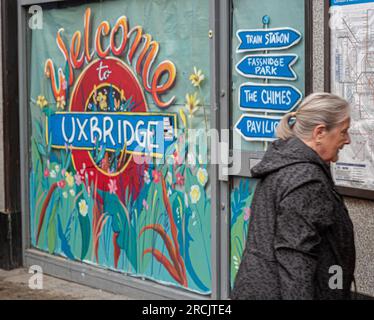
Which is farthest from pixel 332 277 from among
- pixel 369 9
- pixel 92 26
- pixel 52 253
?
pixel 52 253

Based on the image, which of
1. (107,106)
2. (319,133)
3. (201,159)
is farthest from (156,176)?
(319,133)

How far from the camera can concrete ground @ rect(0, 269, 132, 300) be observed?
696 cm

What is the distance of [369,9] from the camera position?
183 inches

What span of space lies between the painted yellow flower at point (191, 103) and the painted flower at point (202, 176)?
1.48 ft

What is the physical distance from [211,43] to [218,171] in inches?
37.9

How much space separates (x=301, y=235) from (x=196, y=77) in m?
3.34

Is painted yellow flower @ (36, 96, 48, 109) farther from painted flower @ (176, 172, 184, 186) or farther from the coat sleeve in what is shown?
the coat sleeve

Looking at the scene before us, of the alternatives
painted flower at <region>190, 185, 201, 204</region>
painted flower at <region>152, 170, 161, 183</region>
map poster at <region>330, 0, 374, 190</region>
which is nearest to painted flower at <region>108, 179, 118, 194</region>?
painted flower at <region>152, 170, 161, 183</region>

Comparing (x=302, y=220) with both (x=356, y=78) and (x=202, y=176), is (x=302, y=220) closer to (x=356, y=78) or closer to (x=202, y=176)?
(x=356, y=78)

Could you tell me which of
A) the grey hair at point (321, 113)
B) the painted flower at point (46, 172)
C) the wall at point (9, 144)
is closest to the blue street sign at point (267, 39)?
the grey hair at point (321, 113)

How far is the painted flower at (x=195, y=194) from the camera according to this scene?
243 inches

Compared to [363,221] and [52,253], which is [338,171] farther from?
[52,253]

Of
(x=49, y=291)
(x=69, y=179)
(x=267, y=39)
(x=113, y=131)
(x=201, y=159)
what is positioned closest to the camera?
(x=267, y=39)

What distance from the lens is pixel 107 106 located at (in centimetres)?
696
